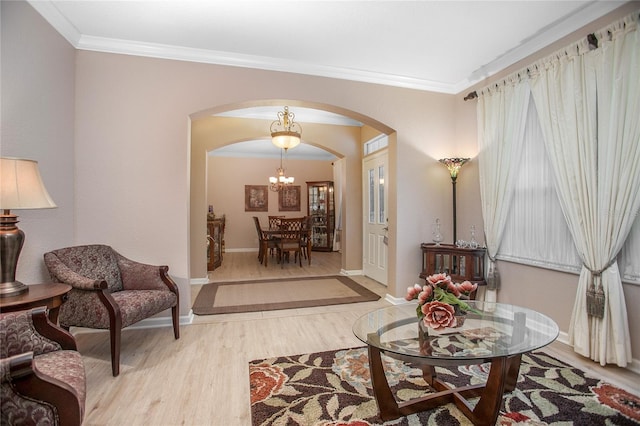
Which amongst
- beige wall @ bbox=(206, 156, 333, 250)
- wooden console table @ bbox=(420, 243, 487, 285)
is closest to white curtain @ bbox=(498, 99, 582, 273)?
wooden console table @ bbox=(420, 243, 487, 285)

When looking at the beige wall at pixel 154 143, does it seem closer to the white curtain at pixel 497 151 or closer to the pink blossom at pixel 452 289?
the white curtain at pixel 497 151

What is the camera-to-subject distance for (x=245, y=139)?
5195 mm

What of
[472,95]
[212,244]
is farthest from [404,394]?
[212,244]

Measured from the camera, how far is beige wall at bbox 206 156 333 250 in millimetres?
8750

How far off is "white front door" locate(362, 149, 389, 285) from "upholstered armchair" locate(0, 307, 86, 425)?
Answer: 3.95 m

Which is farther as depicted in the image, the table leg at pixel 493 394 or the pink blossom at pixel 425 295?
Result: the pink blossom at pixel 425 295

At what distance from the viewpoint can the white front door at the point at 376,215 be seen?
15.9ft

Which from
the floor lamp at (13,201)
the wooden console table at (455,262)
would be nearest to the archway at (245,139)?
the wooden console table at (455,262)

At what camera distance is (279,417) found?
5.63 feet

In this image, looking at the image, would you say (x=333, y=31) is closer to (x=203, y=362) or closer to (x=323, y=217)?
(x=203, y=362)

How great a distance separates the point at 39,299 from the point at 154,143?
1805mm

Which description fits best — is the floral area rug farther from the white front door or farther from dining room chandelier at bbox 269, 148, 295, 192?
dining room chandelier at bbox 269, 148, 295, 192

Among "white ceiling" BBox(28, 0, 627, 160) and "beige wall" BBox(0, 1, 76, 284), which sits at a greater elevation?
"white ceiling" BBox(28, 0, 627, 160)

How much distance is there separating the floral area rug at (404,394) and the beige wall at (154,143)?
0.65m
